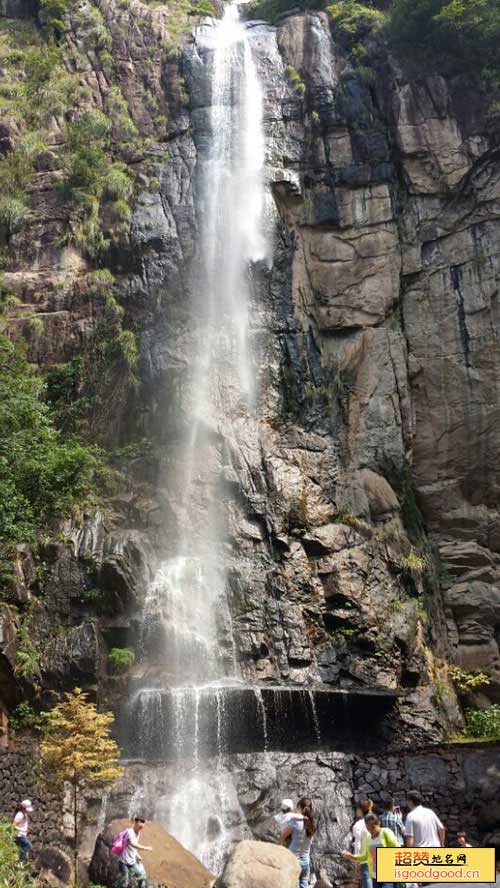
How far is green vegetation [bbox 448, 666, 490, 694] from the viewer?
2144 cm

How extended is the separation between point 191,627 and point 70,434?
772 centimetres

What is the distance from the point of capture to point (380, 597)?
21000 mm

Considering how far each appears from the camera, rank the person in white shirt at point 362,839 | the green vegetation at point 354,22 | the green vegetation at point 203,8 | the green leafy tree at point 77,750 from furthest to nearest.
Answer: the green vegetation at point 203,8
the green vegetation at point 354,22
the green leafy tree at point 77,750
the person in white shirt at point 362,839

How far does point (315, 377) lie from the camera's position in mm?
24969

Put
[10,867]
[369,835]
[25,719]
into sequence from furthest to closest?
[25,719], [10,867], [369,835]

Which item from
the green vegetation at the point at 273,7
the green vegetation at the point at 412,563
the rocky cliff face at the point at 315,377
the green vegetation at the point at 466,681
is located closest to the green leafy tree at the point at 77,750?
the rocky cliff face at the point at 315,377

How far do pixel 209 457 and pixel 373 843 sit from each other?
15.3 metres

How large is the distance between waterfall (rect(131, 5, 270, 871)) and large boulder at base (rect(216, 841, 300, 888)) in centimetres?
621

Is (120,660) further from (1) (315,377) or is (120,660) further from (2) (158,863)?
A: (1) (315,377)

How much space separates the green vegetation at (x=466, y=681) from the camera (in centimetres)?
2144

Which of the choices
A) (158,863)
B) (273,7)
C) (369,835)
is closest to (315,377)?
(158,863)

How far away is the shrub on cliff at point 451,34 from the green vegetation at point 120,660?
21.7 meters

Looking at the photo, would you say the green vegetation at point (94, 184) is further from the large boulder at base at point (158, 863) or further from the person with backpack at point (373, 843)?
the person with backpack at point (373, 843)

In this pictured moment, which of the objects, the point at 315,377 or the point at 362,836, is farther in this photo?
the point at 315,377
